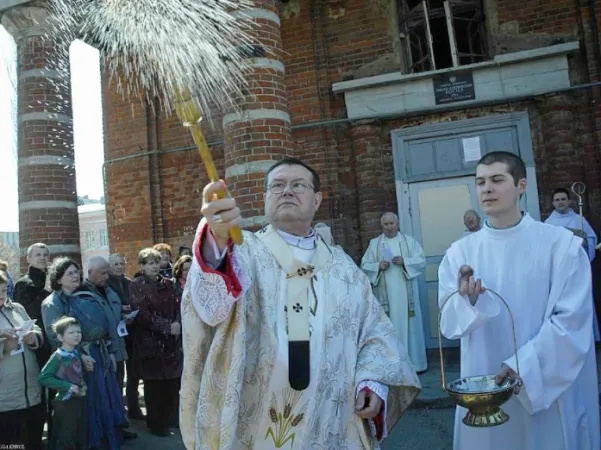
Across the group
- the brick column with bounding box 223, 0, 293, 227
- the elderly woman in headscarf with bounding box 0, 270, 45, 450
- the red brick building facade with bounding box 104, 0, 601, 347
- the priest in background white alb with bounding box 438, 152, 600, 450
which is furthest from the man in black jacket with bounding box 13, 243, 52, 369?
the priest in background white alb with bounding box 438, 152, 600, 450

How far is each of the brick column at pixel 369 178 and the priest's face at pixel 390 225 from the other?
835 mm

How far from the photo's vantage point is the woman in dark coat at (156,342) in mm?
5516

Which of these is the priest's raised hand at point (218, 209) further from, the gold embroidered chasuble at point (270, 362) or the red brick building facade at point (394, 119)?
the red brick building facade at point (394, 119)

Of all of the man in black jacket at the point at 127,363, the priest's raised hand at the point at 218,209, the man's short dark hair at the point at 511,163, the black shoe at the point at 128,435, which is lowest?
the black shoe at the point at 128,435

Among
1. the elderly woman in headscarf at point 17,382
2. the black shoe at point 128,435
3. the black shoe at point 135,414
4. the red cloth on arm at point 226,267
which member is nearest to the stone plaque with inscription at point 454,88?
the black shoe at point 135,414

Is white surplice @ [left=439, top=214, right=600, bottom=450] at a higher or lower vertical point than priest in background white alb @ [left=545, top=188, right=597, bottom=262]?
lower

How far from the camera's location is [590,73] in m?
7.74

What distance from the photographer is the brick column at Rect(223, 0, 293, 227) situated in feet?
20.4

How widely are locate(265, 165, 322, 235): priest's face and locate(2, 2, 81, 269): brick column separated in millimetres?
5998

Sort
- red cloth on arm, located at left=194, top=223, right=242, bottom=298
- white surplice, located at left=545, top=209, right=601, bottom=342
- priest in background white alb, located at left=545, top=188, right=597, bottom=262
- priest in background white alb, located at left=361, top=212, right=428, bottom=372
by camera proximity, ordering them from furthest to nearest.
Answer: priest in background white alb, located at left=361, top=212, right=428, bottom=372 < priest in background white alb, located at left=545, top=188, right=597, bottom=262 < white surplice, located at left=545, top=209, right=601, bottom=342 < red cloth on arm, located at left=194, top=223, right=242, bottom=298

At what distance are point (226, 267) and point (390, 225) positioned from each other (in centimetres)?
530

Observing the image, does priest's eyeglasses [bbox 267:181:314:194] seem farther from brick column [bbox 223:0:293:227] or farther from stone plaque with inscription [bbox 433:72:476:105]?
stone plaque with inscription [bbox 433:72:476:105]

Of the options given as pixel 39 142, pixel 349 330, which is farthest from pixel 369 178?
pixel 349 330

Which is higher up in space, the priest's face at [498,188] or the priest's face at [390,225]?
the priest's face at [390,225]
